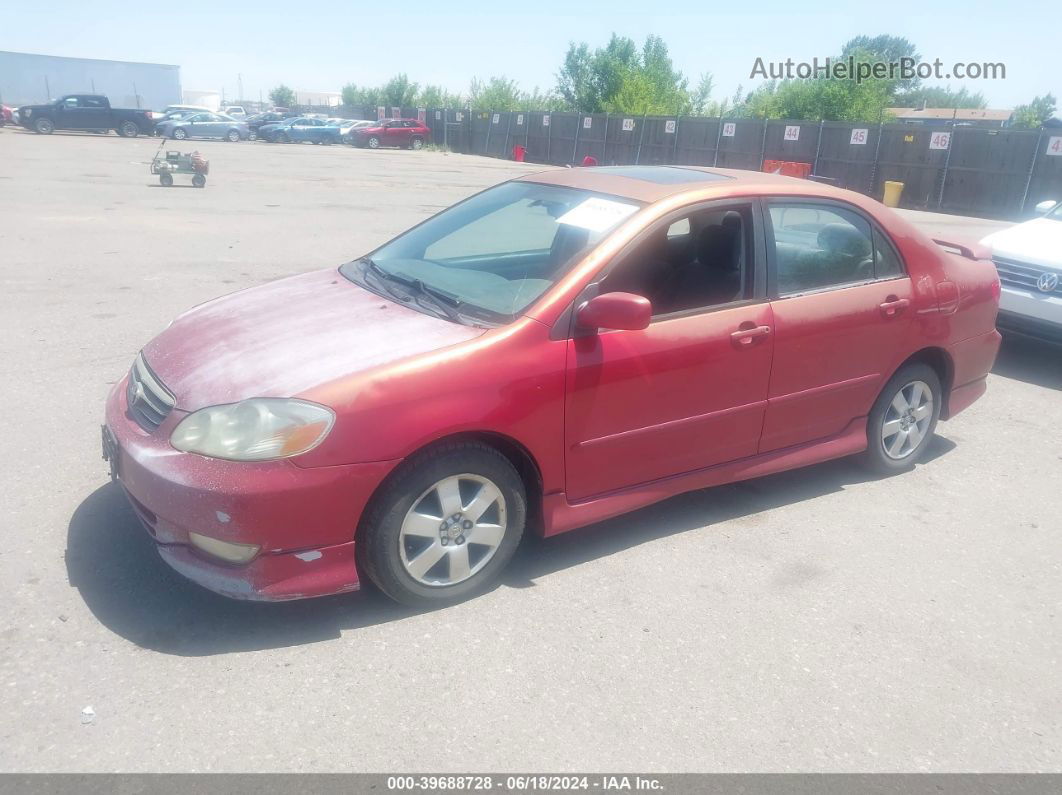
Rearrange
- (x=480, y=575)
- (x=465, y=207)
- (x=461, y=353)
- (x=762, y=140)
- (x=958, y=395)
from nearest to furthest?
(x=461, y=353)
(x=480, y=575)
(x=465, y=207)
(x=958, y=395)
(x=762, y=140)

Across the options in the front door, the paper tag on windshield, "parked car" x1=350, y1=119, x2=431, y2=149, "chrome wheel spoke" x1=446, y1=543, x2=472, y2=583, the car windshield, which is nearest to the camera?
"chrome wheel spoke" x1=446, y1=543, x2=472, y2=583

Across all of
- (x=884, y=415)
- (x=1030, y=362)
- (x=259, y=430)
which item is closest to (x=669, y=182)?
(x=884, y=415)

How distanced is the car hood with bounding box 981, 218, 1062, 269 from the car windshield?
16.0 ft

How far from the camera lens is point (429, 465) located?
3244 millimetres

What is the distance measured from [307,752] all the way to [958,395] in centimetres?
425

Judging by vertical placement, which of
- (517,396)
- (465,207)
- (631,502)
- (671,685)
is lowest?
(671,685)

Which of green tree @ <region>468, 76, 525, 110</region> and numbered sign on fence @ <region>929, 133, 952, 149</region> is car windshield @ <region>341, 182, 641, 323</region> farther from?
green tree @ <region>468, 76, 525, 110</region>

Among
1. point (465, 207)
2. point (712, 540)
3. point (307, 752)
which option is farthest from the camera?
point (465, 207)

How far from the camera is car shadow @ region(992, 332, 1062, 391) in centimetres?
727

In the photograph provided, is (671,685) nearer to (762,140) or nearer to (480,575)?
(480,575)

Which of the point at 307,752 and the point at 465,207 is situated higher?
the point at 465,207

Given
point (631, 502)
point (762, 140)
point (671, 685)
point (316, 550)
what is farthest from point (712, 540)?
point (762, 140)

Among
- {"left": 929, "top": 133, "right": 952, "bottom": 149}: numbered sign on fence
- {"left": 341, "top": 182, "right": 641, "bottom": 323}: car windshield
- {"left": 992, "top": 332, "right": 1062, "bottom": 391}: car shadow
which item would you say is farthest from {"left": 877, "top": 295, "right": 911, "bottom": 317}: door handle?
{"left": 929, "top": 133, "right": 952, "bottom": 149}: numbered sign on fence

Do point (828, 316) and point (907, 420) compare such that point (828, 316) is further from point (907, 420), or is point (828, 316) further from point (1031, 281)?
point (1031, 281)
